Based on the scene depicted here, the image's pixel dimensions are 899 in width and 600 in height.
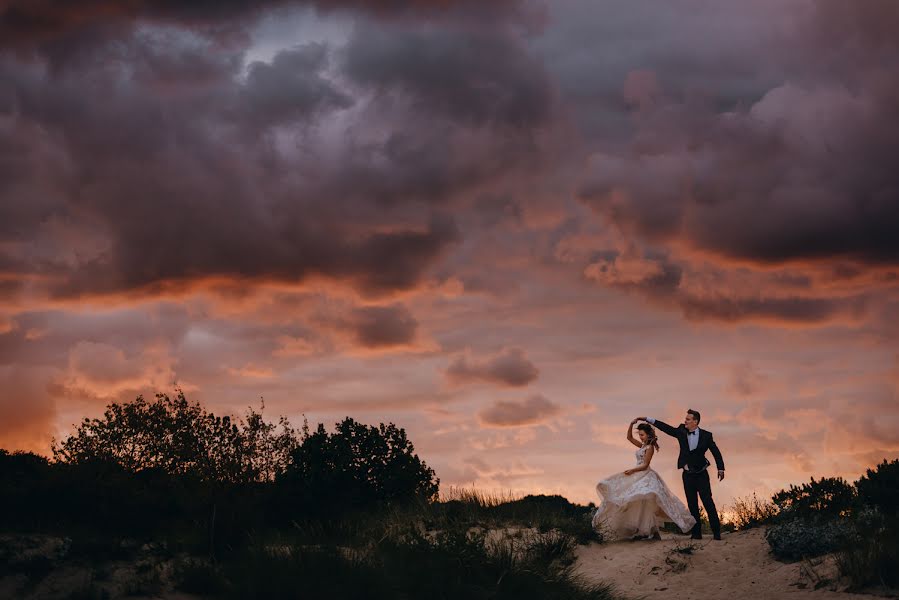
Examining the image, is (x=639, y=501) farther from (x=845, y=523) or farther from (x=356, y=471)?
(x=356, y=471)

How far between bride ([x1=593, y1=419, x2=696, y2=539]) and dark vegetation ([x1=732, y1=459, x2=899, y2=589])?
2.14m

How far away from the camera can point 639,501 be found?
1786 cm

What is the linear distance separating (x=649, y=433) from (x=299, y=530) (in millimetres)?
8426

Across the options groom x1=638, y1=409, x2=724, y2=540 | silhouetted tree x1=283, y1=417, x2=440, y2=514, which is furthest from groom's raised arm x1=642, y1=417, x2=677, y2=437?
silhouetted tree x1=283, y1=417, x2=440, y2=514

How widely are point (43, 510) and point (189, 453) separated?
1436 cm

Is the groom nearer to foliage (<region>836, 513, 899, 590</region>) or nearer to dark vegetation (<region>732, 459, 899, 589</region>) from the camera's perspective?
dark vegetation (<region>732, 459, 899, 589</region>)

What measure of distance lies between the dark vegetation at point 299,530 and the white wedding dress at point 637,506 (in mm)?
646

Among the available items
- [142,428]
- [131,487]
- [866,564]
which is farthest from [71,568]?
[142,428]

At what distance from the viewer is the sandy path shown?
46.9ft

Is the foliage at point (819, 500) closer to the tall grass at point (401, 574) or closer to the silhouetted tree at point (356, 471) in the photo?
A: the tall grass at point (401, 574)

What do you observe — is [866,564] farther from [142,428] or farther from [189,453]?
[142,428]

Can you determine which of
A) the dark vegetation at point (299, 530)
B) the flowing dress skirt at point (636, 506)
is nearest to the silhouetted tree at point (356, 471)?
the dark vegetation at point (299, 530)

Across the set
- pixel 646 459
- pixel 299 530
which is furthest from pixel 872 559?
pixel 299 530

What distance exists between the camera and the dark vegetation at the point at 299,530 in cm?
1139
